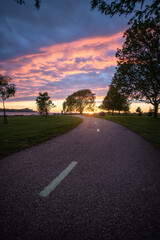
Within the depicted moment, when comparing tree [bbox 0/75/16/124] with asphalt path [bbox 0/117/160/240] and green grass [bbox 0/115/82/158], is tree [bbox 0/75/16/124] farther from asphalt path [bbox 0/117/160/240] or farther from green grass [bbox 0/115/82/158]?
asphalt path [bbox 0/117/160/240]

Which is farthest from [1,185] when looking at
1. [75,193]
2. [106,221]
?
[106,221]

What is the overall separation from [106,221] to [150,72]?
2152 centimetres

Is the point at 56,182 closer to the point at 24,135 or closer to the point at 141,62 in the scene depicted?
the point at 24,135

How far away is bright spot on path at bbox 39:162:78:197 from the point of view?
7.27 feet

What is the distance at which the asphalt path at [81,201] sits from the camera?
1.48 m

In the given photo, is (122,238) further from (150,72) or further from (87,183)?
(150,72)

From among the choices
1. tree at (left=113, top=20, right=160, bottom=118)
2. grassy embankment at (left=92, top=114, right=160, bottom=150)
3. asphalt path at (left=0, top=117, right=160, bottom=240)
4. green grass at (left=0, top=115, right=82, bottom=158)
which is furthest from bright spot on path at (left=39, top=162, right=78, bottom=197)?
tree at (left=113, top=20, right=160, bottom=118)

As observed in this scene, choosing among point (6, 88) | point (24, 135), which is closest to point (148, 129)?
point (24, 135)

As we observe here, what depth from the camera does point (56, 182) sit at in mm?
2549

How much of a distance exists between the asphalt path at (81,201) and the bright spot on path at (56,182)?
0.08ft

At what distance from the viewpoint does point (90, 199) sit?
6.76ft

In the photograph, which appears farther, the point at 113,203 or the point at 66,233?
the point at 113,203

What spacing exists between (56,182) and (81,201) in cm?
78

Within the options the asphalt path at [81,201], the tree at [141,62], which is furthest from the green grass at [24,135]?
the tree at [141,62]
